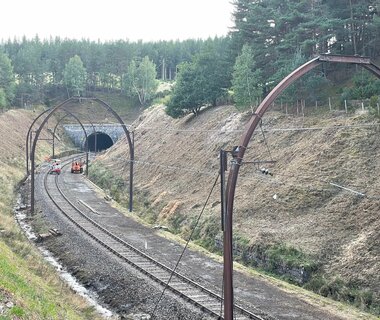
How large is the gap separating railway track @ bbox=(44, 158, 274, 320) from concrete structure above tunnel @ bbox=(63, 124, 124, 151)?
5302 cm

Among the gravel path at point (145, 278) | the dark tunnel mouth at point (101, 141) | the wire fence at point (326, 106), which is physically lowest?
the gravel path at point (145, 278)

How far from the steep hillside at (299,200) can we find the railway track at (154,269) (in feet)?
14.9

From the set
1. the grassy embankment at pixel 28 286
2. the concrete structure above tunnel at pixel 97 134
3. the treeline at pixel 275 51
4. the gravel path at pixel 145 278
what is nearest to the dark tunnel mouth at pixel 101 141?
the concrete structure above tunnel at pixel 97 134

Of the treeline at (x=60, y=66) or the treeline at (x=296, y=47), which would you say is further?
the treeline at (x=60, y=66)

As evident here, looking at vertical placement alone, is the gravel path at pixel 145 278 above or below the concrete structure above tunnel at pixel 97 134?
below

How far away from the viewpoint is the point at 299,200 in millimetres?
26750

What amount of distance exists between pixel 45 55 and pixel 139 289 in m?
126

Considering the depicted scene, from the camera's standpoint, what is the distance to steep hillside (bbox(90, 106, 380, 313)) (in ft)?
69.2

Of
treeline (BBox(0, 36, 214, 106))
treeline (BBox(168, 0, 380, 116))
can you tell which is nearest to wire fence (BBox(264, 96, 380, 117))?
treeline (BBox(168, 0, 380, 116))

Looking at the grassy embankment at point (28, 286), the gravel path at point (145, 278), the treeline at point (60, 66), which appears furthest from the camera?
the treeline at point (60, 66)

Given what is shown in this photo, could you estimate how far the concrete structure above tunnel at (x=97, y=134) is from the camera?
9331 cm

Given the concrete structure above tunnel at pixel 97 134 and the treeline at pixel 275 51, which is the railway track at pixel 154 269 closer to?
the treeline at pixel 275 51

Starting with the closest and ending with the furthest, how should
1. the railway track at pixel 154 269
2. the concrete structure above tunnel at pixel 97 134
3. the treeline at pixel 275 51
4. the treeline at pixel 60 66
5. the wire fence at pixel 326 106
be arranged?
the railway track at pixel 154 269
the wire fence at pixel 326 106
the treeline at pixel 275 51
the concrete structure above tunnel at pixel 97 134
the treeline at pixel 60 66

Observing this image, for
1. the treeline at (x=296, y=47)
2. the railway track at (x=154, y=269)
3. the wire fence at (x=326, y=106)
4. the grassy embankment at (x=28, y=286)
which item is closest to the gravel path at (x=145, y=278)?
the railway track at (x=154, y=269)
